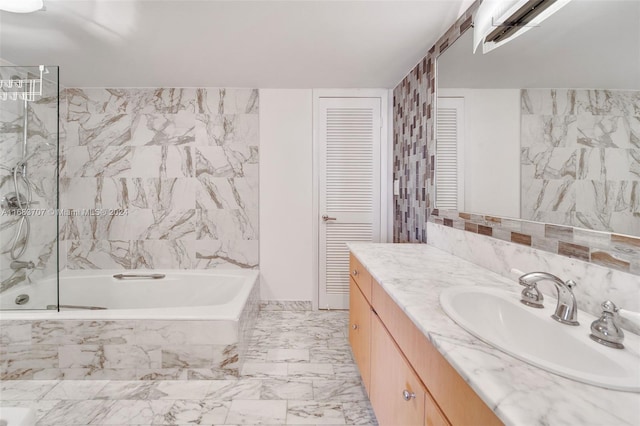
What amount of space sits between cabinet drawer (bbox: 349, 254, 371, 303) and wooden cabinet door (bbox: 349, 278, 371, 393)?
4 cm

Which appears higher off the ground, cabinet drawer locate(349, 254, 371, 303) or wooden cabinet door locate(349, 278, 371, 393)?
cabinet drawer locate(349, 254, 371, 303)

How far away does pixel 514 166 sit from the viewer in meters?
1.21

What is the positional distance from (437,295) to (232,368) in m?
1.42

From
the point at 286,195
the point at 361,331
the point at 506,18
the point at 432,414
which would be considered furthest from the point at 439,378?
the point at 286,195

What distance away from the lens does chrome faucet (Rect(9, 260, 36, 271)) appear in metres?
1.98

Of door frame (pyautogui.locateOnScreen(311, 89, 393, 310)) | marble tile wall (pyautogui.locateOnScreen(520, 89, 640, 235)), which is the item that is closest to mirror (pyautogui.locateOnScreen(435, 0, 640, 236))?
marble tile wall (pyautogui.locateOnScreen(520, 89, 640, 235))

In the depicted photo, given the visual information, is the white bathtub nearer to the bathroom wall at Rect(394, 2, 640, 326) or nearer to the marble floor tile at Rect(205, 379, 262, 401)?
the marble floor tile at Rect(205, 379, 262, 401)

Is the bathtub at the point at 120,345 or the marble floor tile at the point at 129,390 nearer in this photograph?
the marble floor tile at the point at 129,390

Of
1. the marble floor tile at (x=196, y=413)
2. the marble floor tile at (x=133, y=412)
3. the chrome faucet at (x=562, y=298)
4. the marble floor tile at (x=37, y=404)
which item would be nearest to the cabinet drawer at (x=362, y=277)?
the chrome faucet at (x=562, y=298)

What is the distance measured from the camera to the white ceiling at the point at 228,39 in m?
1.57

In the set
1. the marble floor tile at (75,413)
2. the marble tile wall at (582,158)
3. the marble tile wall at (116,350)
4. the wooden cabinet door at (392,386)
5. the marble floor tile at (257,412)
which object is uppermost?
the marble tile wall at (582,158)

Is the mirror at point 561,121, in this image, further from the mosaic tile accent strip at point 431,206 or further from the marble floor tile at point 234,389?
the marble floor tile at point 234,389

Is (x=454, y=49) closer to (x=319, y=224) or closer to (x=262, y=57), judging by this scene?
(x=262, y=57)

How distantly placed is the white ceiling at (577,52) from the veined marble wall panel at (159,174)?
2173 millimetres
